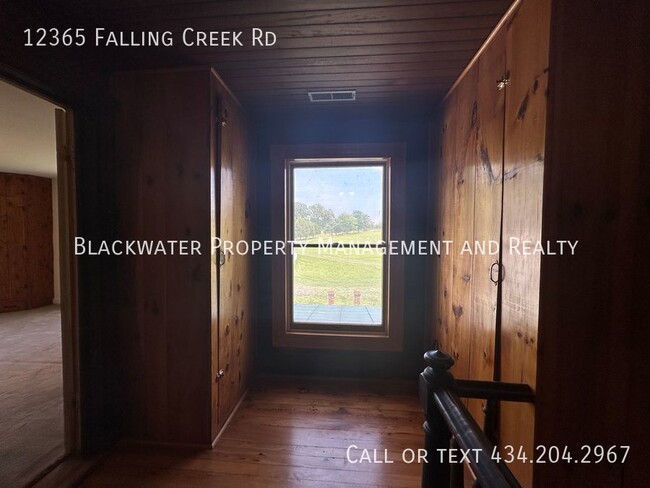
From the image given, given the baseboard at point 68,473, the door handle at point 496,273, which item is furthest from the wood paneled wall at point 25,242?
the door handle at point 496,273

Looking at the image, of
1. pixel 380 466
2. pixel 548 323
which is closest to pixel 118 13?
pixel 548 323

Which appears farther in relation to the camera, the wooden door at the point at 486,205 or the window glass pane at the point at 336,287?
the window glass pane at the point at 336,287

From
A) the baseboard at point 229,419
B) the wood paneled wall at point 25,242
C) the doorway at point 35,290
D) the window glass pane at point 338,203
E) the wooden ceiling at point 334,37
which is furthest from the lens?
the wood paneled wall at point 25,242

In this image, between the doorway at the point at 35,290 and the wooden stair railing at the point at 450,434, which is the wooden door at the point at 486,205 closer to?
the wooden stair railing at the point at 450,434

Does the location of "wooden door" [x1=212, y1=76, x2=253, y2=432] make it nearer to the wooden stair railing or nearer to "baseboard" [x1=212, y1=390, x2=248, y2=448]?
"baseboard" [x1=212, y1=390, x2=248, y2=448]

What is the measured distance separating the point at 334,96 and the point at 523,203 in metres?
1.59

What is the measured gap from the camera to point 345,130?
267 centimetres

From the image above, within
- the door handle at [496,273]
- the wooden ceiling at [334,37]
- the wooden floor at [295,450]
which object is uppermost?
the wooden ceiling at [334,37]

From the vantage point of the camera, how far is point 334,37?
1540 millimetres

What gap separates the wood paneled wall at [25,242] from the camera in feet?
16.2

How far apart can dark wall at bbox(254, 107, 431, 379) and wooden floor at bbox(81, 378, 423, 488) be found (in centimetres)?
28

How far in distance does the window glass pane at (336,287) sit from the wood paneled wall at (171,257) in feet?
3.47

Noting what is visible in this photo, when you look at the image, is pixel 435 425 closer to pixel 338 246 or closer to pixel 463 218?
pixel 463 218

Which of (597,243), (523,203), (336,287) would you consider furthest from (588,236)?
(336,287)
